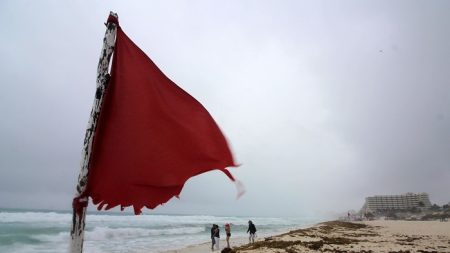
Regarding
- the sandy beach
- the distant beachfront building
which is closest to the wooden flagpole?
the sandy beach

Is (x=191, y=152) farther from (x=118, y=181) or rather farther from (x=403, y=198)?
(x=403, y=198)

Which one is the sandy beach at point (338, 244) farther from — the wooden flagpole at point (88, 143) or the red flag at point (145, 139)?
the wooden flagpole at point (88, 143)

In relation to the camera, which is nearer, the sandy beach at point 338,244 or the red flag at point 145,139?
the red flag at point 145,139

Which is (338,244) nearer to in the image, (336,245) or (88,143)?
(336,245)

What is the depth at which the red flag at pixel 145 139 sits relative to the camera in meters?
2.57

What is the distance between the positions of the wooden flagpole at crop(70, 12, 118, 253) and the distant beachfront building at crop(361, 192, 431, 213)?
173504 millimetres

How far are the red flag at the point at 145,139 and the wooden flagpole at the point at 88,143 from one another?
7 cm

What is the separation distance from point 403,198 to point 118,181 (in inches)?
7357

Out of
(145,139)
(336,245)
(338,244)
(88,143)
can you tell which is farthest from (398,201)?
(88,143)

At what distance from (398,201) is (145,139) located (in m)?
186

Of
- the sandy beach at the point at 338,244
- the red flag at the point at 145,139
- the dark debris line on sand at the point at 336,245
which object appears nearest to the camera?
the red flag at the point at 145,139

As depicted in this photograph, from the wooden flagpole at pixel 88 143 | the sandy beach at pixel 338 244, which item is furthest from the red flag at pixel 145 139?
the sandy beach at pixel 338 244

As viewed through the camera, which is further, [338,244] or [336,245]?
[338,244]

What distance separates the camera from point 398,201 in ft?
540
